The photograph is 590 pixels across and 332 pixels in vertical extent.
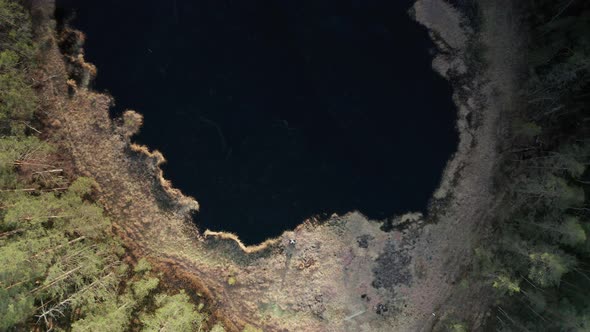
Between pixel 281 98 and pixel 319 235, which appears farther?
pixel 319 235

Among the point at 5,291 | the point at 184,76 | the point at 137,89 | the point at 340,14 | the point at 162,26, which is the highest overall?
the point at 340,14

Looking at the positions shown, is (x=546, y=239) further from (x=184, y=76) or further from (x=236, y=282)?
(x=184, y=76)

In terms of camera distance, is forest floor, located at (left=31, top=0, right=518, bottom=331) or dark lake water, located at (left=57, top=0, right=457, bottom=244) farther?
forest floor, located at (left=31, top=0, right=518, bottom=331)

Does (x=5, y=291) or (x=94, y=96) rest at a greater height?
(x=94, y=96)

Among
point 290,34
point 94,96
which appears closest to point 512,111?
point 290,34
